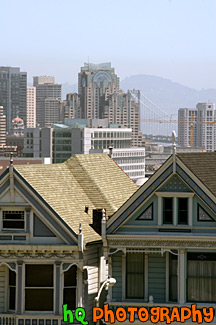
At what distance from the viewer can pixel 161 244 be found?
25609mm

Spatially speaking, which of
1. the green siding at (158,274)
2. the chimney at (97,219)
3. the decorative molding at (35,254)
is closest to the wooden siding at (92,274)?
the chimney at (97,219)

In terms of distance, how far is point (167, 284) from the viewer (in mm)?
25984

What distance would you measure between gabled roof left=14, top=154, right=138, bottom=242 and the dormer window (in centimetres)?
76

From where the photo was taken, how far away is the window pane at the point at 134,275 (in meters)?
26.3

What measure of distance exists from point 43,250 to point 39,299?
1.45 m

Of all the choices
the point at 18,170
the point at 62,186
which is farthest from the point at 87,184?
the point at 18,170

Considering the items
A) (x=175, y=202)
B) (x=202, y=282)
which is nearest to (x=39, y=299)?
(x=202, y=282)

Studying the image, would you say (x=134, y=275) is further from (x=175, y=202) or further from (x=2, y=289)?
(x=2, y=289)

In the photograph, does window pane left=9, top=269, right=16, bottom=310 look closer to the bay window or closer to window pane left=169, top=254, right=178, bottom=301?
the bay window

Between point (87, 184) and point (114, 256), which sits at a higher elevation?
point (87, 184)

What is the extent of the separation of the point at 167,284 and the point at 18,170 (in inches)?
183

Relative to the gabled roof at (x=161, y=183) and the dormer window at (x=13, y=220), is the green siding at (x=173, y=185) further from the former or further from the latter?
the dormer window at (x=13, y=220)

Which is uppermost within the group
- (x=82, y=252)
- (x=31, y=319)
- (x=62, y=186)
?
(x=62, y=186)

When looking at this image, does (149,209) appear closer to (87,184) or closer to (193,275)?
(193,275)
